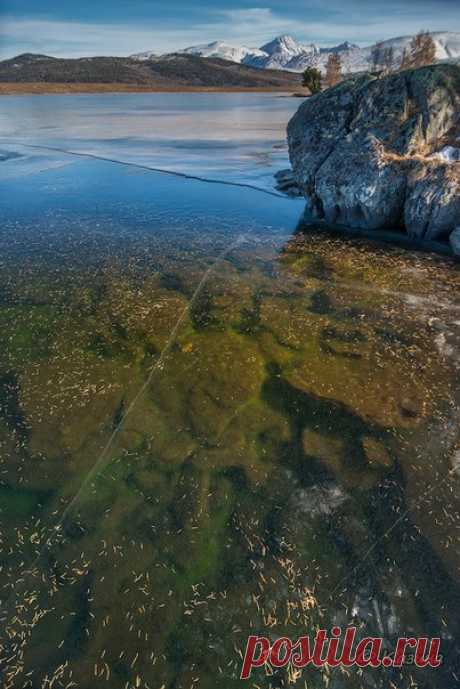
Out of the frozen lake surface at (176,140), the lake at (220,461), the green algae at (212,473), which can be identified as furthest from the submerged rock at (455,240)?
the frozen lake surface at (176,140)

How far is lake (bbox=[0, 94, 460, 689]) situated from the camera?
700cm

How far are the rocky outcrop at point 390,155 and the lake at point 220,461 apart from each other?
419 cm

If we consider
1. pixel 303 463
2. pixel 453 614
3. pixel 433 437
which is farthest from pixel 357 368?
pixel 453 614

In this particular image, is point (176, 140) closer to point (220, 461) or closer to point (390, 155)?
point (390, 155)

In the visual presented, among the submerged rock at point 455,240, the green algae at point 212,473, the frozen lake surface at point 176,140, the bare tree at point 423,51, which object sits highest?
the bare tree at point 423,51

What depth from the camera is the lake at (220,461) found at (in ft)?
23.0

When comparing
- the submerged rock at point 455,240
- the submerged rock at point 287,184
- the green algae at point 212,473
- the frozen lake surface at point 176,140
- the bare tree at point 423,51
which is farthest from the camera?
the bare tree at point 423,51

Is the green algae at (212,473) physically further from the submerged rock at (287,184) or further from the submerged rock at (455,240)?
the submerged rock at (287,184)

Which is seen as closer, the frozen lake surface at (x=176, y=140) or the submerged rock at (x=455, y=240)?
the submerged rock at (x=455, y=240)

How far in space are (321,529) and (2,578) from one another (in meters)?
6.57

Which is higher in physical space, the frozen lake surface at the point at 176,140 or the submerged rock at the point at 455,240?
the frozen lake surface at the point at 176,140

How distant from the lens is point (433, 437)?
10500mm

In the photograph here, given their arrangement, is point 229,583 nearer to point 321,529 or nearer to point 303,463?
point 321,529

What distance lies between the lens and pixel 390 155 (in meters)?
25.4
